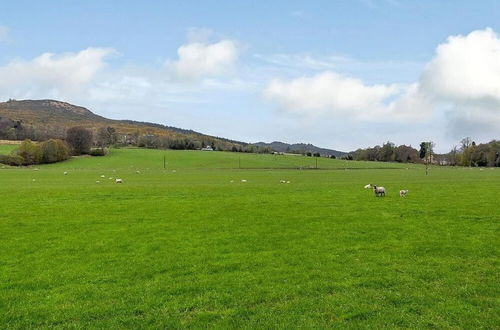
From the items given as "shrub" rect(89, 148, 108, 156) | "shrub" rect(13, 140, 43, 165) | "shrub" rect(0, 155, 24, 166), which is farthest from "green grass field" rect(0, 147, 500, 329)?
"shrub" rect(89, 148, 108, 156)

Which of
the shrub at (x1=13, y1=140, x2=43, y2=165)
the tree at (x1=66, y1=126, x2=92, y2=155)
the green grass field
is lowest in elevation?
the green grass field

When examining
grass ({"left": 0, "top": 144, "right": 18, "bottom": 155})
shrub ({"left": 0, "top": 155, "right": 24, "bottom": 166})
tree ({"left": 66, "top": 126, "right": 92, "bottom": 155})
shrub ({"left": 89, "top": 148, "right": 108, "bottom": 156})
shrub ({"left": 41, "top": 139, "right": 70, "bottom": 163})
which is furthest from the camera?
shrub ({"left": 89, "top": 148, "right": 108, "bottom": 156})

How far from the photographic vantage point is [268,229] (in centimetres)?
1983

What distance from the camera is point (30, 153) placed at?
134m

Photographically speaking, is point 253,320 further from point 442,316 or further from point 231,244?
point 231,244

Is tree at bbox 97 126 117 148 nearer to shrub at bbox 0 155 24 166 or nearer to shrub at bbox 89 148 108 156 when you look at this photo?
shrub at bbox 89 148 108 156

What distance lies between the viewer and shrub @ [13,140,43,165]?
13351 cm

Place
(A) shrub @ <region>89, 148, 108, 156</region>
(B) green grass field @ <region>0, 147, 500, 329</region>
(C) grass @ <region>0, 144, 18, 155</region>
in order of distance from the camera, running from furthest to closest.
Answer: (A) shrub @ <region>89, 148, 108, 156</region>, (C) grass @ <region>0, 144, 18, 155</region>, (B) green grass field @ <region>0, 147, 500, 329</region>

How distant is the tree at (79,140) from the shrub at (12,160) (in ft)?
90.4

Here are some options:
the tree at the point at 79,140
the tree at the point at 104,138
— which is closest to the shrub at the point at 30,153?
the tree at the point at 79,140

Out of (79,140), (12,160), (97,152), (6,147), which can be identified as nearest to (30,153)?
(12,160)

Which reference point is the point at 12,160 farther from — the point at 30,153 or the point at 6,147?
the point at 6,147

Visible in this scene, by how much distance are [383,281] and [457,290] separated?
1.92 meters

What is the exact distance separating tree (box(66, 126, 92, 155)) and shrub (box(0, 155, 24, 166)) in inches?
1085
